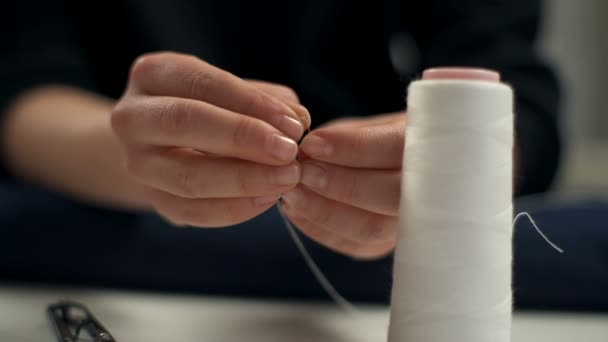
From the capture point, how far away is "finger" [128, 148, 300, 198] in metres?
0.42

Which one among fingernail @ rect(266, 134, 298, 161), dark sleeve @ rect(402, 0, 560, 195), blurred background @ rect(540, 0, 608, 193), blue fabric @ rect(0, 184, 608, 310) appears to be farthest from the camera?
blurred background @ rect(540, 0, 608, 193)

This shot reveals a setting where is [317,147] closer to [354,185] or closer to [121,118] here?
[354,185]

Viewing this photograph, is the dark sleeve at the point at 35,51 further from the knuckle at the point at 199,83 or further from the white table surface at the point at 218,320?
the knuckle at the point at 199,83

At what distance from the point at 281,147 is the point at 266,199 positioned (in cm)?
6

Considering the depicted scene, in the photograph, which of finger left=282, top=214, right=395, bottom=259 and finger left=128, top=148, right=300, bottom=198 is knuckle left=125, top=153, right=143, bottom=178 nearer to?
finger left=128, top=148, right=300, bottom=198

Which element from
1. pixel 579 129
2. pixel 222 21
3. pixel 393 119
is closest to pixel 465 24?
pixel 222 21

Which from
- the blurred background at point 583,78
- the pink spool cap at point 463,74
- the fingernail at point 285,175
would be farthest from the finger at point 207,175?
the blurred background at point 583,78

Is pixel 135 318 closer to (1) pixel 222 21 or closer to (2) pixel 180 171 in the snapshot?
(2) pixel 180 171

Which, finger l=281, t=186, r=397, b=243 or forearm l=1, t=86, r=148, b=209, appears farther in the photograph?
forearm l=1, t=86, r=148, b=209

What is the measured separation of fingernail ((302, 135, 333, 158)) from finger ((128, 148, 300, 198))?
1cm

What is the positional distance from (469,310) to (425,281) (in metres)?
0.03

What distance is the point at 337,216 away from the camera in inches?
17.8

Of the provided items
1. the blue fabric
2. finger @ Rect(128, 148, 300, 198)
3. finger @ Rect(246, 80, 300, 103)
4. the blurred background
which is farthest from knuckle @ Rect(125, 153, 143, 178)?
the blurred background

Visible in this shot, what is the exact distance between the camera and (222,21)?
1.09 metres
